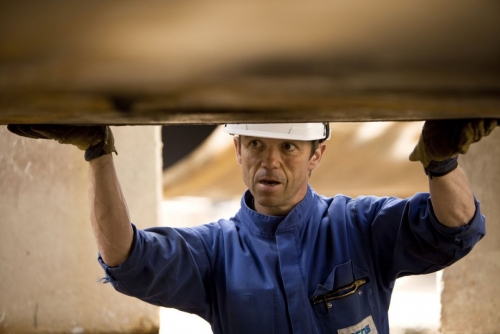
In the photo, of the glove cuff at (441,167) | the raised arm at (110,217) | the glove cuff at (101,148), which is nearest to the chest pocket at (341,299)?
the glove cuff at (441,167)

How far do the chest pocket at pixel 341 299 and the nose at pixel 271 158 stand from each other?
1.09 feet

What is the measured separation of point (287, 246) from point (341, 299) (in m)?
0.20

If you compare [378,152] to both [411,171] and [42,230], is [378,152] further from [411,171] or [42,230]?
[42,230]

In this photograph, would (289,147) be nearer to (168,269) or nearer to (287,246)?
(287,246)

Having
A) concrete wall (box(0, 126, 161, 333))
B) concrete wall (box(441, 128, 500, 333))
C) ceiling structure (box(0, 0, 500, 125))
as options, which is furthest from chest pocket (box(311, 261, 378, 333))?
concrete wall (box(0, 126, 161, 333))

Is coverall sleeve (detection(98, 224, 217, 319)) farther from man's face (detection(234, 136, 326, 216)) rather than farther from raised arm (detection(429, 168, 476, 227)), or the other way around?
raised arm (detection(429, 168, 476, 227))

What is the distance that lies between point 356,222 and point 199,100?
4.09 feet

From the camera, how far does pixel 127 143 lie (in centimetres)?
310

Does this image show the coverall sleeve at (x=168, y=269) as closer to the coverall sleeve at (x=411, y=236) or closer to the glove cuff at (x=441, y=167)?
the coverall sleeve at (x=411, y=236)

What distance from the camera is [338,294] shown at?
62.3 inches

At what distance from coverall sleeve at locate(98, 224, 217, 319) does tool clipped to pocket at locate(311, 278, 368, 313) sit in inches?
12.6

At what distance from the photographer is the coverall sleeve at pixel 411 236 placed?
144cm

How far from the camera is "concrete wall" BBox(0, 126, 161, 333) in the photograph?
3.08 meters

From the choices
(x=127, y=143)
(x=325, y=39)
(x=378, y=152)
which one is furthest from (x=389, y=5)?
(x=378, y=152)
